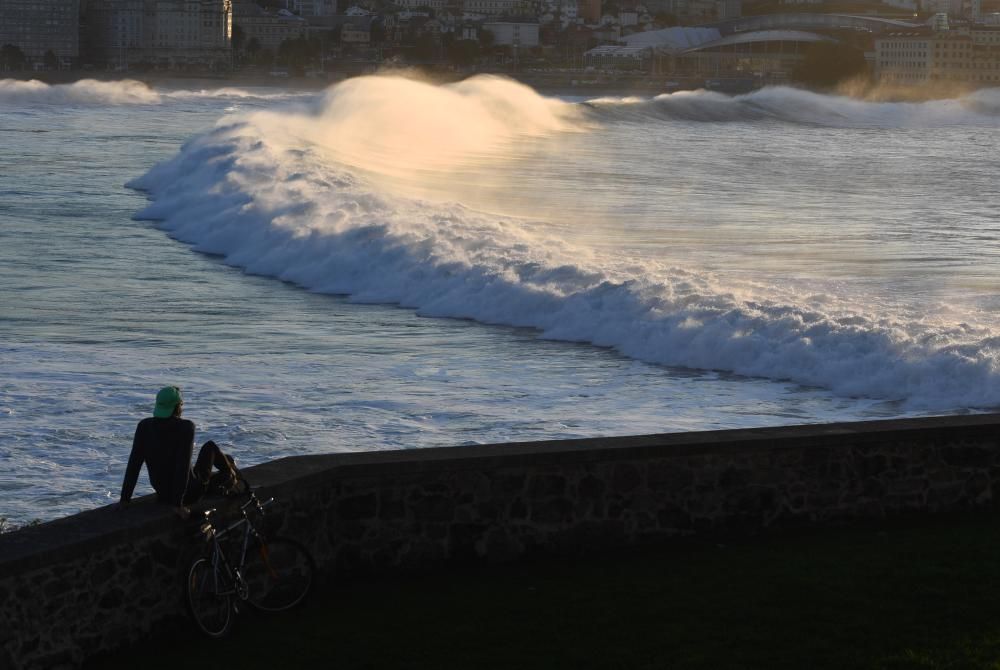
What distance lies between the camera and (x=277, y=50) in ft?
612

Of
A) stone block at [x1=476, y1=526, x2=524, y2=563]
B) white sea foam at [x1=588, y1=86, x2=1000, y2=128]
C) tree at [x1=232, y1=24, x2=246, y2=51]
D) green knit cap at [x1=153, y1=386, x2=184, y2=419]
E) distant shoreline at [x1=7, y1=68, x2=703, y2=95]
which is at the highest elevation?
tree at [x1=232, y1=24, x2=246, y2=51]

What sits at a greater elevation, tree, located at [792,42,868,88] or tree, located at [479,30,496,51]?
tree, located at [479,30,496,51]

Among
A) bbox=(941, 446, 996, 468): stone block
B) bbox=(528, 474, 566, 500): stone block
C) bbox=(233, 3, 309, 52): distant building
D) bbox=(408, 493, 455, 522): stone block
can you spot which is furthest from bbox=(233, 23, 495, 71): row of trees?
bbox=(408, 493, 455, 522): stone block

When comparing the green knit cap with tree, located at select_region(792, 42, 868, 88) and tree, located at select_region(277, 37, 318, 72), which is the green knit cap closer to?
tree, located at select_region(792, 42, 868, 88)

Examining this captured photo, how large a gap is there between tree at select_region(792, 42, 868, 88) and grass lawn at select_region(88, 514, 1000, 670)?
141 meters

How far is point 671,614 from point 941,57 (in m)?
158

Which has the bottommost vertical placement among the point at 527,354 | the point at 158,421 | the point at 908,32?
the point at 527,354

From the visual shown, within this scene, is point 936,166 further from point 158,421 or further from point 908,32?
point 908,32

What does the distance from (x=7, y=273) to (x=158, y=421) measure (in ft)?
54.3

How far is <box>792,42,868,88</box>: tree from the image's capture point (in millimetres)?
147375

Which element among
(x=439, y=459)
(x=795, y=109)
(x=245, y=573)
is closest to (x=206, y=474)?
(x=245, y=573)

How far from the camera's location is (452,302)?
2059 centimetres

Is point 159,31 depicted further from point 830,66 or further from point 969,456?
point 969,456

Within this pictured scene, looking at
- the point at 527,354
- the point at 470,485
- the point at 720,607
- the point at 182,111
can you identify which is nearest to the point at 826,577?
the point at 720,607
